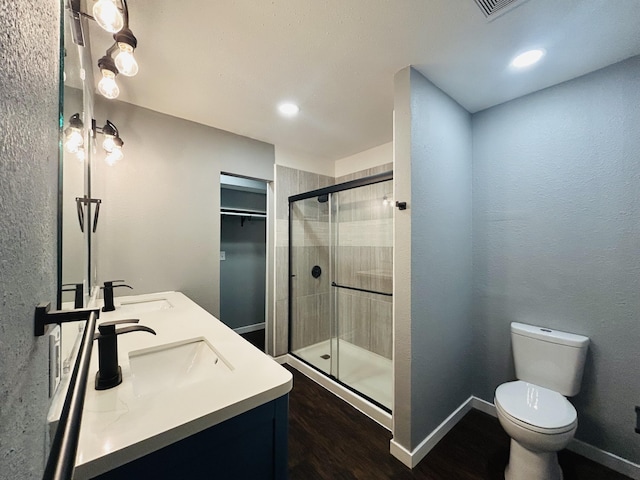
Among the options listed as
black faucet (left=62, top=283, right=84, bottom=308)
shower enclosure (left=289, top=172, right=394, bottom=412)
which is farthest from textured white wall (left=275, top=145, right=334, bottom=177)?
black faucet (left=62, top=283, right=84, bottom=308)

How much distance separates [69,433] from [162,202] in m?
2.13

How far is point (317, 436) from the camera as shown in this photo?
1769mm

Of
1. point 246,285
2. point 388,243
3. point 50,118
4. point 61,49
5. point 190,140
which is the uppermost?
point 190,140

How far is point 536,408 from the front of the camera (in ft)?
4.66

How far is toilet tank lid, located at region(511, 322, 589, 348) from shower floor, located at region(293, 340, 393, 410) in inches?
43.6

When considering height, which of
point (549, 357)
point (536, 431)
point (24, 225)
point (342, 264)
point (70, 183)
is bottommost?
point (536, 431)

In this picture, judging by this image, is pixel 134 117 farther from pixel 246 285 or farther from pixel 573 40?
pixel 573 40

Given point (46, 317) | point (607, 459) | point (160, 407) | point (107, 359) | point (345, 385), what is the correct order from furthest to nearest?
point (345, 385) < point (607, 459) < point (107, 359) < point (160, 407) < point (46, 317)

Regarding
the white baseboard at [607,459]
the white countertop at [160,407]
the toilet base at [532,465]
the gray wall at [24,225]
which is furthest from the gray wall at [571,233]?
the gray wall at [24,225]

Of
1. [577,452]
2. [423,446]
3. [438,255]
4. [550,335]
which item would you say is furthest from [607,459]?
[438,255]

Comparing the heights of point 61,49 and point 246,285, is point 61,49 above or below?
above

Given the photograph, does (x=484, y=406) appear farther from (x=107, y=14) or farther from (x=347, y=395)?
(x=107, y=14)

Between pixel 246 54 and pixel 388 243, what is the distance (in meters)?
1.89

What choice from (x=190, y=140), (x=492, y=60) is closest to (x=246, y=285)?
(x=190, y=140)
